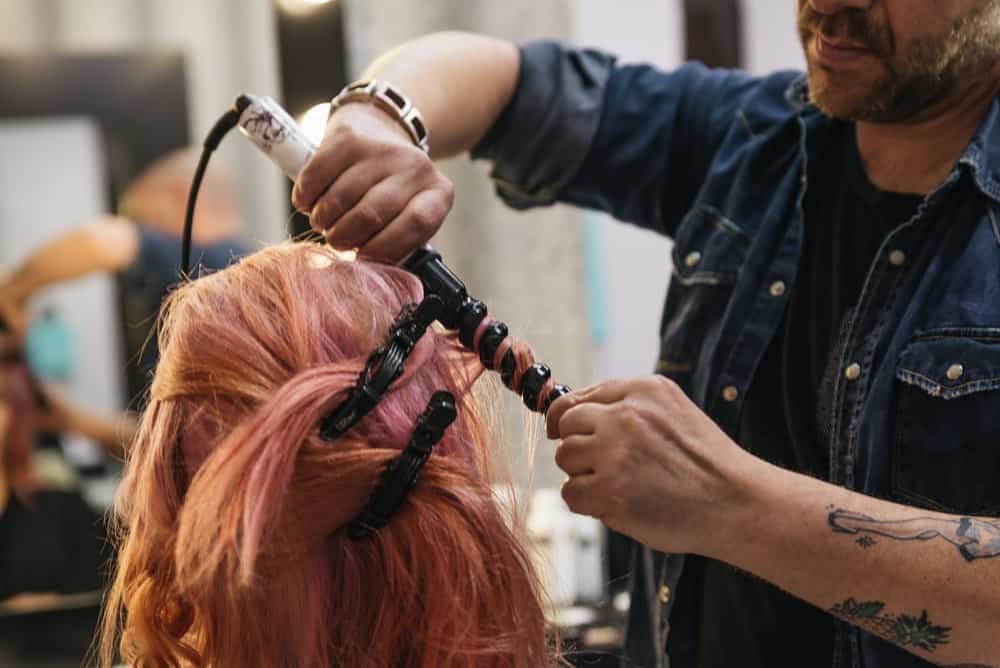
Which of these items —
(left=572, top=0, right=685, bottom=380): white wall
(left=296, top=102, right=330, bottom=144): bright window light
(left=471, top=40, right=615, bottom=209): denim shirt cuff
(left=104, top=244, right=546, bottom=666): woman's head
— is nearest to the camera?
(left=104, top=244, right=546, bottom=666): woman's head

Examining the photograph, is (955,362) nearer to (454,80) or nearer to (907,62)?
(907,62)

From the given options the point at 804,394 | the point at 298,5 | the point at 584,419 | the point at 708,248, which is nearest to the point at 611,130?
the point at 708,248

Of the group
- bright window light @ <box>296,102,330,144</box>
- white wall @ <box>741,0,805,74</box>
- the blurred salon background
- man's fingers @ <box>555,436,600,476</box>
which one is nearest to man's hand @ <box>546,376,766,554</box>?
man's fingers @ <box>555,436,600,476</box>

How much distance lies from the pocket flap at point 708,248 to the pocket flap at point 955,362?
0.87 ft

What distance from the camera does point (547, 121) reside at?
129 cm

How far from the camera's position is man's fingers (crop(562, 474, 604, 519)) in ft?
2.51

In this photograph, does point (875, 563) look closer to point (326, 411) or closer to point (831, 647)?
point (831, 647)

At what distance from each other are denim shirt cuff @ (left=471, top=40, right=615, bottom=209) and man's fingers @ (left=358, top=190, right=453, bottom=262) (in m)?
Answer: 0.45

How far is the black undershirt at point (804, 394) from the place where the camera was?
1102 mm

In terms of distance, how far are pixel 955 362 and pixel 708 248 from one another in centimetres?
35

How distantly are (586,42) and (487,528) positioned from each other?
167cm

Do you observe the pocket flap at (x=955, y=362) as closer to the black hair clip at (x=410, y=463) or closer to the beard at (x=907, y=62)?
the beard at (x=907, y=62)

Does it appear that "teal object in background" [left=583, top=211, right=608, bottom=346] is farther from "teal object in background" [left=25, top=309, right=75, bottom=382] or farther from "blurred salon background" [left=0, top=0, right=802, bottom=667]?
"teal object in background" [left=25, top=309, right=75, bottom=382]

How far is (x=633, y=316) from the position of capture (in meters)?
2.29
